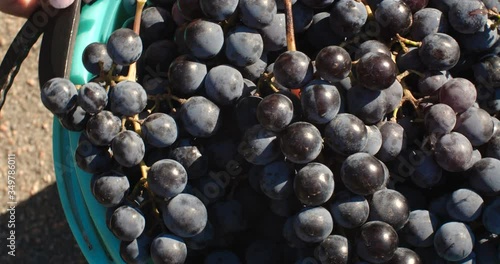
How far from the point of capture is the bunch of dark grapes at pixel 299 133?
853mm

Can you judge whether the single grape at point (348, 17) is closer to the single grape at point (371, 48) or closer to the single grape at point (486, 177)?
the single grape at point (371, 48)

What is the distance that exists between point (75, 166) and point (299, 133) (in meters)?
0.43

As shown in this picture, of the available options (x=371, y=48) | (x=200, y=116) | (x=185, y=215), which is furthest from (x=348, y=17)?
(x=185, y=215)

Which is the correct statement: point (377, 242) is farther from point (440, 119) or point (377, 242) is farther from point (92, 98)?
point (92, 98)

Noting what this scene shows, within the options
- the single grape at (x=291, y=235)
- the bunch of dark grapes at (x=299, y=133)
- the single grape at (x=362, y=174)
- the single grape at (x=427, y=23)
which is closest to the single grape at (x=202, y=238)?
the bunch of dark grapes at (x=299, y=133)

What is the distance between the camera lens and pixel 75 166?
41.4 inches

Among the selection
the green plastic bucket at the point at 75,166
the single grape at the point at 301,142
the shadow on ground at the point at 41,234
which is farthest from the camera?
the shadow on ground at the point at 41,234

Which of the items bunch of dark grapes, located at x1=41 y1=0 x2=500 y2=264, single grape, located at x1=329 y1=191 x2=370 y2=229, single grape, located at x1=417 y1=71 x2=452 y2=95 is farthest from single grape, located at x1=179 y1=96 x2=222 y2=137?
single grape, located at x1=417 y1=71 x2=452 y2=95

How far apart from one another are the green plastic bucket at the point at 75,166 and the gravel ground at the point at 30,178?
0.69m

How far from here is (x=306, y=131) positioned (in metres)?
0.83

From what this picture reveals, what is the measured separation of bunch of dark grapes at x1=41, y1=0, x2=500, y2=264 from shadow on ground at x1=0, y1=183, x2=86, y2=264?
2.93 ft

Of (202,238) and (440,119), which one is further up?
(440,119)

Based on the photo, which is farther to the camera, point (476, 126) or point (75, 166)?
point (75, 166)

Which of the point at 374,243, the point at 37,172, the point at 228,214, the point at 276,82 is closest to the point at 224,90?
the point at 276,82
